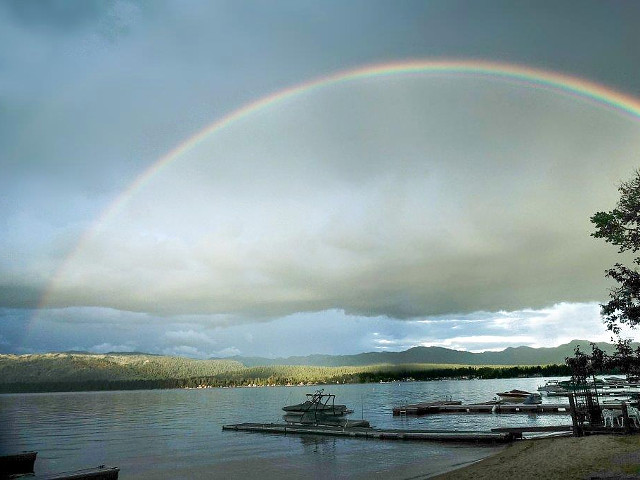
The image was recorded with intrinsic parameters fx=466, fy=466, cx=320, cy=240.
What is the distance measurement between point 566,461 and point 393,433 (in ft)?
96.5

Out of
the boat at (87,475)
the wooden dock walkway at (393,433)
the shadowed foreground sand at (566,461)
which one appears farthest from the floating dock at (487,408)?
the boat at (87,475)

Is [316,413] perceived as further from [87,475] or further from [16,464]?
[87,475]

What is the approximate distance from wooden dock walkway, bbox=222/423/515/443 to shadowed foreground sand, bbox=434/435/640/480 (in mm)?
12127

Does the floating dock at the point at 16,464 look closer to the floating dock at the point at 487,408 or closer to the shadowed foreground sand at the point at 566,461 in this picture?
the shadowed foreground sand at the point at 566,461

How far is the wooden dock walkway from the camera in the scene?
47469mm

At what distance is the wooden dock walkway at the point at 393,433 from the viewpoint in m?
47.5

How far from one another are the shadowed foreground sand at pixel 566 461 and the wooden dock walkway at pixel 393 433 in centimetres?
1213

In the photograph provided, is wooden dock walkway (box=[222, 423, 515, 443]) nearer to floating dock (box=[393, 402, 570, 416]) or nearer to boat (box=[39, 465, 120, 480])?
boat (box=[39, 465, 120, 480])

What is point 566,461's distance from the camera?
27078 millimetres

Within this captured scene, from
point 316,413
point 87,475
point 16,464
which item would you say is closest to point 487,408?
point 316,413

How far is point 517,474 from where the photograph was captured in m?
26.7

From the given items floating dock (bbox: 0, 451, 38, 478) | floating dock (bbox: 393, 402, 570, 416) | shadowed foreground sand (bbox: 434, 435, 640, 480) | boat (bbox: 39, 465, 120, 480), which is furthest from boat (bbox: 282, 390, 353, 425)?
shadowed foreground sand (bbox: 434, 435, 640, 480)

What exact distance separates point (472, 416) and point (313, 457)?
166 ft

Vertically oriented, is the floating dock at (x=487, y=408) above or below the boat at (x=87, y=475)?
below
